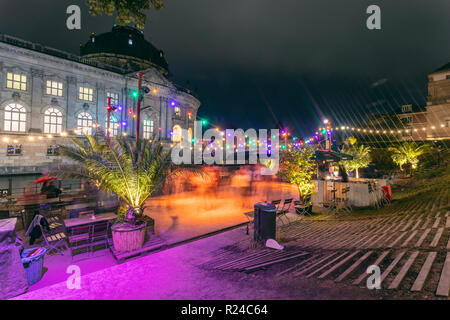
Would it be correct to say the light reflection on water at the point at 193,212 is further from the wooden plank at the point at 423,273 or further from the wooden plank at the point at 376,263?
the wooden plank at the point at 423,273

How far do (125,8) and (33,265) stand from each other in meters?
7.17

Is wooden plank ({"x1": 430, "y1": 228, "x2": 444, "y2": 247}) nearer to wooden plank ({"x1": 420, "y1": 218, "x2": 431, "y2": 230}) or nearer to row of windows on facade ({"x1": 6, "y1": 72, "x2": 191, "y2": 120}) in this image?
wooden plank ({"x1": 420, "y1": 218, "x2": 431, "y2": 230})

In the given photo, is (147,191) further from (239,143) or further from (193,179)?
(239,143)

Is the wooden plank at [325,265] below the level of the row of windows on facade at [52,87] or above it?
below

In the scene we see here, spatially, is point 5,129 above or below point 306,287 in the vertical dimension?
above

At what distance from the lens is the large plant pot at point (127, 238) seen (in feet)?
19.1

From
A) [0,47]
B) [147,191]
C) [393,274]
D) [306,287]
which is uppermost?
[0,47]

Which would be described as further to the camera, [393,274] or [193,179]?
[193,179]

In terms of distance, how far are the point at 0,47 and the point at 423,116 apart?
208ft

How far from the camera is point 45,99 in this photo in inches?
1171

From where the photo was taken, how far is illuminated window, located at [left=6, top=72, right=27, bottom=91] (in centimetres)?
2700

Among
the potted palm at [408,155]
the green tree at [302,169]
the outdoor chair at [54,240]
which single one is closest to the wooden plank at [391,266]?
the green tree at [302,169]

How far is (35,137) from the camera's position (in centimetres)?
2875
